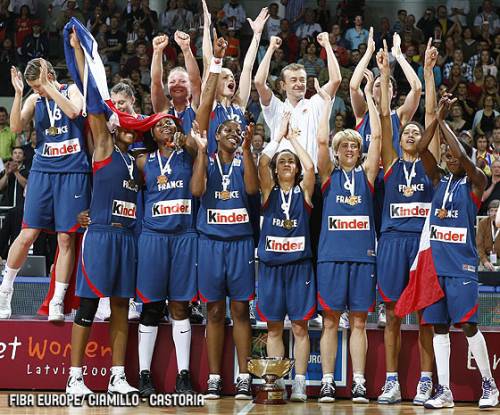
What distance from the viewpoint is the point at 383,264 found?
27.5ft

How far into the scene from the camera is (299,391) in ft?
27.2

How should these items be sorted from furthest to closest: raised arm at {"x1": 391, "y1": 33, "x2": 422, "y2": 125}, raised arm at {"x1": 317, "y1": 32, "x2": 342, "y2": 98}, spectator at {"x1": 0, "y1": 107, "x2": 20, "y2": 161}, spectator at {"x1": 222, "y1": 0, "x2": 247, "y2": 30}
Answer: spectator at {"x1": 222, "y1": 0, "x2": 247, "y2": 30}
spectator at {"x1": 0, "y1": 107, "x2": 20, "y2": 161}
raised arm at {"x1": 317, "y1": 32, "x2": 342, "y2": 98}
raised arm at {"x1": 391, "y1": 33, "x2": 422, "y2": 125}

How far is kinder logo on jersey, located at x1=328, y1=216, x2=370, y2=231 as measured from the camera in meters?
8.34

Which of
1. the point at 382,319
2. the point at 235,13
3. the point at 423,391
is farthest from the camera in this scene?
the point at 235,13

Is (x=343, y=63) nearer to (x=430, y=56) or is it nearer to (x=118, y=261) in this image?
(x=430, y=56)

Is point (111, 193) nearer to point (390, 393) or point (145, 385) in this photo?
point (145, 385)

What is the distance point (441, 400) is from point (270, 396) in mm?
1302

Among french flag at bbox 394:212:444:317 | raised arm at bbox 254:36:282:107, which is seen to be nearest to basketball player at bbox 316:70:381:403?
french flag at bbox 394:212:444:317

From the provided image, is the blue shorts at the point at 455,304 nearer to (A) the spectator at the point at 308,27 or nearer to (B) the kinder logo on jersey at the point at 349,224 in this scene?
(B) the kinder logo on jersey at the point at 349,224

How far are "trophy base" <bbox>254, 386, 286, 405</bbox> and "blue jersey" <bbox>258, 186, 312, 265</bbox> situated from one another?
995mm

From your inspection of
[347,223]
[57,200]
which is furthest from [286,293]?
[57,200]

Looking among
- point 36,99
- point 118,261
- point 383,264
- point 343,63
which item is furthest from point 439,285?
point 343,63

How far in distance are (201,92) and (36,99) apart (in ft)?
4.53

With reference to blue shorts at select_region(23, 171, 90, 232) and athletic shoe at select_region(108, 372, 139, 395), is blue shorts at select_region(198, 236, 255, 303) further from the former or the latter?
blue shorts at select_region(23, 171, 90, 232)
